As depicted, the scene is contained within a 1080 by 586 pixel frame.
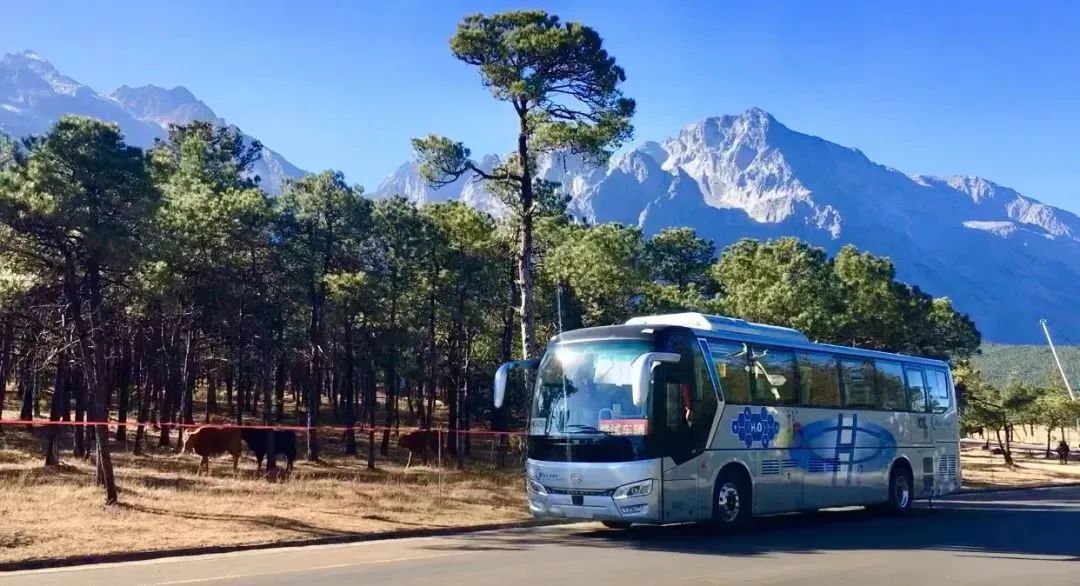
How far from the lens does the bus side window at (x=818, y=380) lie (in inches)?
736

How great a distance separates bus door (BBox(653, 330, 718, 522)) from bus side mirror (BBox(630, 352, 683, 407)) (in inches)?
8.2

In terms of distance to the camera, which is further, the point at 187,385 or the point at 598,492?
the point at 187,385

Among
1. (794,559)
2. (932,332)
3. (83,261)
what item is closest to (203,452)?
(83,261)

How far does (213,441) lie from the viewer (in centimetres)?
2833

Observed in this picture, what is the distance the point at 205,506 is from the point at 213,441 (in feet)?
34.7

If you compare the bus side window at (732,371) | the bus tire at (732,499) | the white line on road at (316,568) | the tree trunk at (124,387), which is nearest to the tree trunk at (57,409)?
the tree trunk at (124,387)

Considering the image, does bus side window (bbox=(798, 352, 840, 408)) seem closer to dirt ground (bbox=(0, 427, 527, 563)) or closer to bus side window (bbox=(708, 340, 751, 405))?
bus side window (bbox=(708, 340, 751, 405))

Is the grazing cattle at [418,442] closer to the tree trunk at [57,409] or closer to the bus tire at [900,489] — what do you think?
the tree trunk at [57,409]

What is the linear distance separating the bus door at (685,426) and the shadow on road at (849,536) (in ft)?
2.00

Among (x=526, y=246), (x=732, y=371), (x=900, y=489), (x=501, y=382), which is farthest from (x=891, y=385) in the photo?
(x=501, y=382)

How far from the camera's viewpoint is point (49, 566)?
12.6 m

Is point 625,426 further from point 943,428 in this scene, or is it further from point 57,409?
point 57,409

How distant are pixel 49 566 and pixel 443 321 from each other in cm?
2993

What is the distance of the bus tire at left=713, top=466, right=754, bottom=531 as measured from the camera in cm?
1620
